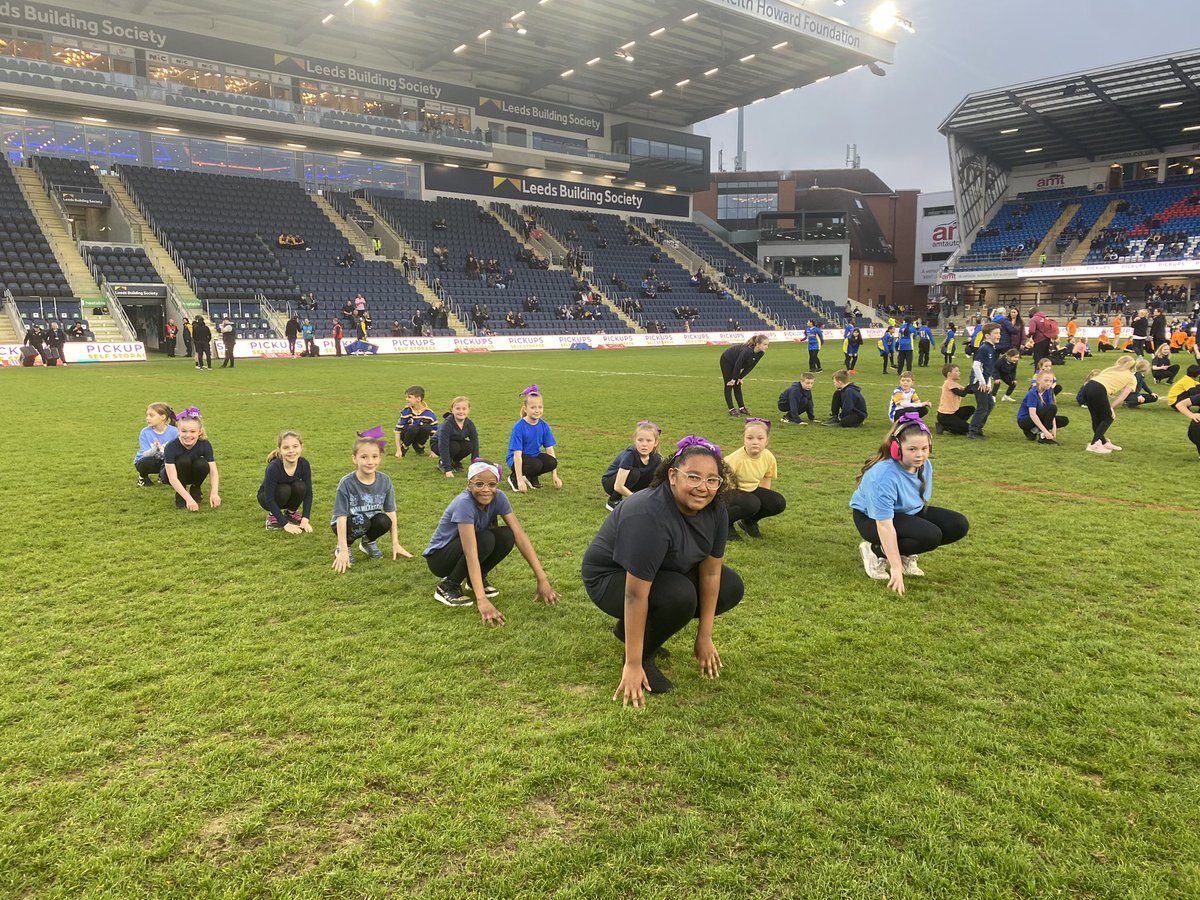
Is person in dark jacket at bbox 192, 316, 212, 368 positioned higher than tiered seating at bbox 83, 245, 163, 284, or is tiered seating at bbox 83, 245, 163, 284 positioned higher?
tiered seating at bbox 83, 245, 163, 284

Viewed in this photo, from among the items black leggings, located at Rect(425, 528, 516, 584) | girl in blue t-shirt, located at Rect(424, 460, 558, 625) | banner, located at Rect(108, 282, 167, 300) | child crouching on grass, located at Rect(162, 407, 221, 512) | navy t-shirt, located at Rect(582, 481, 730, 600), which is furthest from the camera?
banner, located at Rect(108, 282, 167, 300)

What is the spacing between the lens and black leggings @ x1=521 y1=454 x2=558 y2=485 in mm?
8273

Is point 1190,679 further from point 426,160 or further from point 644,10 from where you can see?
point 426,160

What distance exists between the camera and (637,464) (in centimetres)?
694

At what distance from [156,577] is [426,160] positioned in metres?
46.1

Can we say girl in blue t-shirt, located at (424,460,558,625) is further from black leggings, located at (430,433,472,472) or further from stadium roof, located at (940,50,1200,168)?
stadium roof, located at (940,50,1200,168)

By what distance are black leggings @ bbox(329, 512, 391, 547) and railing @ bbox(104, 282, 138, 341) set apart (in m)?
27.9

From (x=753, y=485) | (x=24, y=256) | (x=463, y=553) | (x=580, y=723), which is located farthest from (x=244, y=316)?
(x=580, y=723)

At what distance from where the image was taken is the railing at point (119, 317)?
28.5m

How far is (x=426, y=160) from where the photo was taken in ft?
153

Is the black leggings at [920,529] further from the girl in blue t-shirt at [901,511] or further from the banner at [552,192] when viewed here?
the banner at [552,192]

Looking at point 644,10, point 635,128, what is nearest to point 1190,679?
point 644,10

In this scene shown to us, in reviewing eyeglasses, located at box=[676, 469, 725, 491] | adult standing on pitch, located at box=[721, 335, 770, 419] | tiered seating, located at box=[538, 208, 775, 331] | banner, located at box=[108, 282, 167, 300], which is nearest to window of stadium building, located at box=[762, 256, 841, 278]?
tiered seating, located at box=[538, 208, 775, 331]

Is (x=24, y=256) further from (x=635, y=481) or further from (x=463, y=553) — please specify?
(x=463, y=553)
